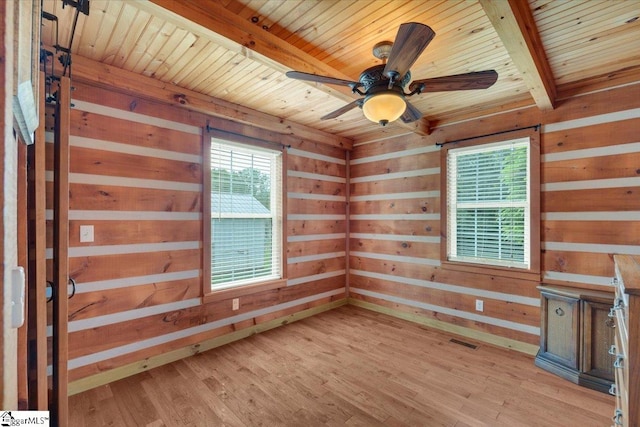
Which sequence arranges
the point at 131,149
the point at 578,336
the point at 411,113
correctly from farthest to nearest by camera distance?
the point at 131,149, the point at 578,336, the point at 411,113

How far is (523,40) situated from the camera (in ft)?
5.75

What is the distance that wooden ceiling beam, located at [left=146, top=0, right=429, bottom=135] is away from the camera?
5.10 ft

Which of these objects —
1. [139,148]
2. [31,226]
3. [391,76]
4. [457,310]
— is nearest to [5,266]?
[31,226]

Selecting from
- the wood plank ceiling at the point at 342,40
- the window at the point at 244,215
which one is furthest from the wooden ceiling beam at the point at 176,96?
the window at the point at 244,215

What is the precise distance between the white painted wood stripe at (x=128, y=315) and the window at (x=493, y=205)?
3.05 meters

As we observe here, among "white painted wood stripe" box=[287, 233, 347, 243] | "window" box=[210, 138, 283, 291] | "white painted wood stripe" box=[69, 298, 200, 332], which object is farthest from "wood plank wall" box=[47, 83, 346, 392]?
"white painted wood stripe" box=[287, 233, 347, 243]

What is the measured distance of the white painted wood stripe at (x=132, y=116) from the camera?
236 cm

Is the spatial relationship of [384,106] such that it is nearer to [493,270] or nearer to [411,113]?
[411,113]

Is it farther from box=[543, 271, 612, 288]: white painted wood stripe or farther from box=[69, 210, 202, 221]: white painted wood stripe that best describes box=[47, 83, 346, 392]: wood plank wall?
box=[543, 271, 612, 288]: white painted wood stripe

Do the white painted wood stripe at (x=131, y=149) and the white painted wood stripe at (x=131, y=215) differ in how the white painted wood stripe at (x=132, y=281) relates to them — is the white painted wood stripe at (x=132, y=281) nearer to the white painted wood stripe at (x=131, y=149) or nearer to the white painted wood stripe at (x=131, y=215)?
the white painted wood stripe at (x=131, y=215)

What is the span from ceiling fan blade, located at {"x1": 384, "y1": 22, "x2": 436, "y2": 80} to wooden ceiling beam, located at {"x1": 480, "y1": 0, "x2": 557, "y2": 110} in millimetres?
394

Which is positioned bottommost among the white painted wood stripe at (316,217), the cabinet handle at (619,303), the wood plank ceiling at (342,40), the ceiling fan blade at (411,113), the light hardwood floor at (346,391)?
the light hardwood floor at (346,391)

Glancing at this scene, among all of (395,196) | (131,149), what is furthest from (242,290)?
(395,196)

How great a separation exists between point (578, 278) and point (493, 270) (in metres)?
0.70
